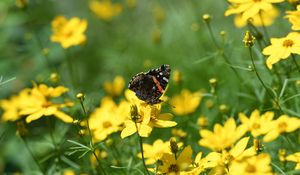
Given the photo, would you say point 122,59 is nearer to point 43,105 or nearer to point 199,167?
point 43,105

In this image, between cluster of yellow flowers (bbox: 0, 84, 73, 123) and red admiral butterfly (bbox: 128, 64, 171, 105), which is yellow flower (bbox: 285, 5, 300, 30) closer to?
red admiral butterfly (bbox: 128, 64, 171, 105)

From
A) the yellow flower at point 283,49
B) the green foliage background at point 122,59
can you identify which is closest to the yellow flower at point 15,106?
the green foliage background at point 122,59

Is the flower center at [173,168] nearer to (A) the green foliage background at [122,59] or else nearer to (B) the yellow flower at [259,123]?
(B) the yellow flower at [259,123]

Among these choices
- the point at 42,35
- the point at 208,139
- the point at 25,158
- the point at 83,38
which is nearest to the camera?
the point at 208,139

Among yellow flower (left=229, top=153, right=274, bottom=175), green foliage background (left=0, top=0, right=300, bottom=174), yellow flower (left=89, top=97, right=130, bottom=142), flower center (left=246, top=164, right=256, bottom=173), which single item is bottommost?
green foliage background (left=0, top=0, right=300, bottom=174)

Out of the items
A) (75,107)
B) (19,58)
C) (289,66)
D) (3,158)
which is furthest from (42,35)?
(289,66)

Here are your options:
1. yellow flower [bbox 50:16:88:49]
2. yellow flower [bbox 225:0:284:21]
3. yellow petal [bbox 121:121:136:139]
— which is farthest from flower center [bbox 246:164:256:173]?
yellow flower [bbox 50:16:88:49]

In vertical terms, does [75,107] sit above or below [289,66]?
below

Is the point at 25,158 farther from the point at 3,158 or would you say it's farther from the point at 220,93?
the point at 220,93
